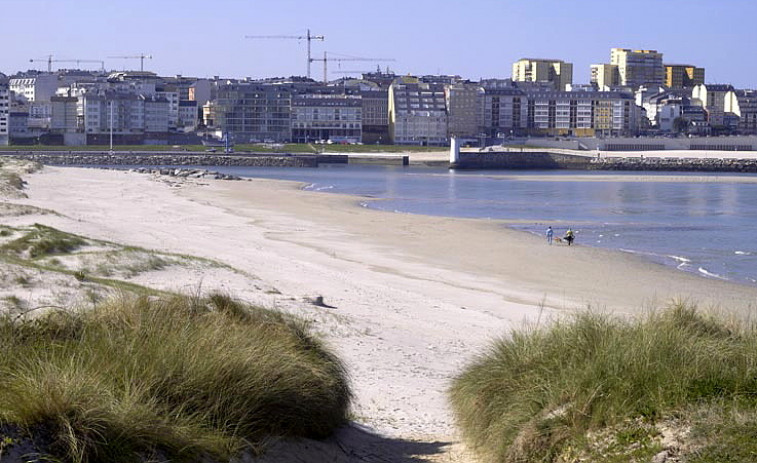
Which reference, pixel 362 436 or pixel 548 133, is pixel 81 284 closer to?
pixel 362 436

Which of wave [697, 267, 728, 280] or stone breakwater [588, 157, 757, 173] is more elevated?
stone breakwater [588, 157, 757, 173]

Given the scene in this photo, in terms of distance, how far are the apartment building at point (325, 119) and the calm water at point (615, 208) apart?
5038 cm

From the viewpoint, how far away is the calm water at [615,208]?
976 inches

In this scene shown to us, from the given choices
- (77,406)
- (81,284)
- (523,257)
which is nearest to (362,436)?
(77,406)

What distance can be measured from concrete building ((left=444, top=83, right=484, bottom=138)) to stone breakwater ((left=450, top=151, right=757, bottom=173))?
108 feet

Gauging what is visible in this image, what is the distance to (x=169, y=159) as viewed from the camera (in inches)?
3524

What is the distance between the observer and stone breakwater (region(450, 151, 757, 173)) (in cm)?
8969

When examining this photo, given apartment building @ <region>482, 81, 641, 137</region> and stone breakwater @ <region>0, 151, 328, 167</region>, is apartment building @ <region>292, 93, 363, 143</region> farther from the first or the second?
stone breakwater @ <region>0, 151, 328, 167</region>

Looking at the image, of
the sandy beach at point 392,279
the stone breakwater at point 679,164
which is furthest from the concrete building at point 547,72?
the sandy beach at point 392,279

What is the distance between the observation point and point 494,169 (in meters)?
90.9

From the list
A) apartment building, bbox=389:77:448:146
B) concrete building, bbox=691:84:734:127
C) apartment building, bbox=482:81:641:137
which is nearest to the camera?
apartment building, bbox=389:77:448:146

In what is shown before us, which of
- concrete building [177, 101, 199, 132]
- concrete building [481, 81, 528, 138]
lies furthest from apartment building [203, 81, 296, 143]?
concrete building [481, 81, 528, 138]

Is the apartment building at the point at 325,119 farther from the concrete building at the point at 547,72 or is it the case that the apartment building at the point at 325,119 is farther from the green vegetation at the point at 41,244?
the green vegetation at the point at 41,244

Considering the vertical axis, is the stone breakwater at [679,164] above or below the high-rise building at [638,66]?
below
